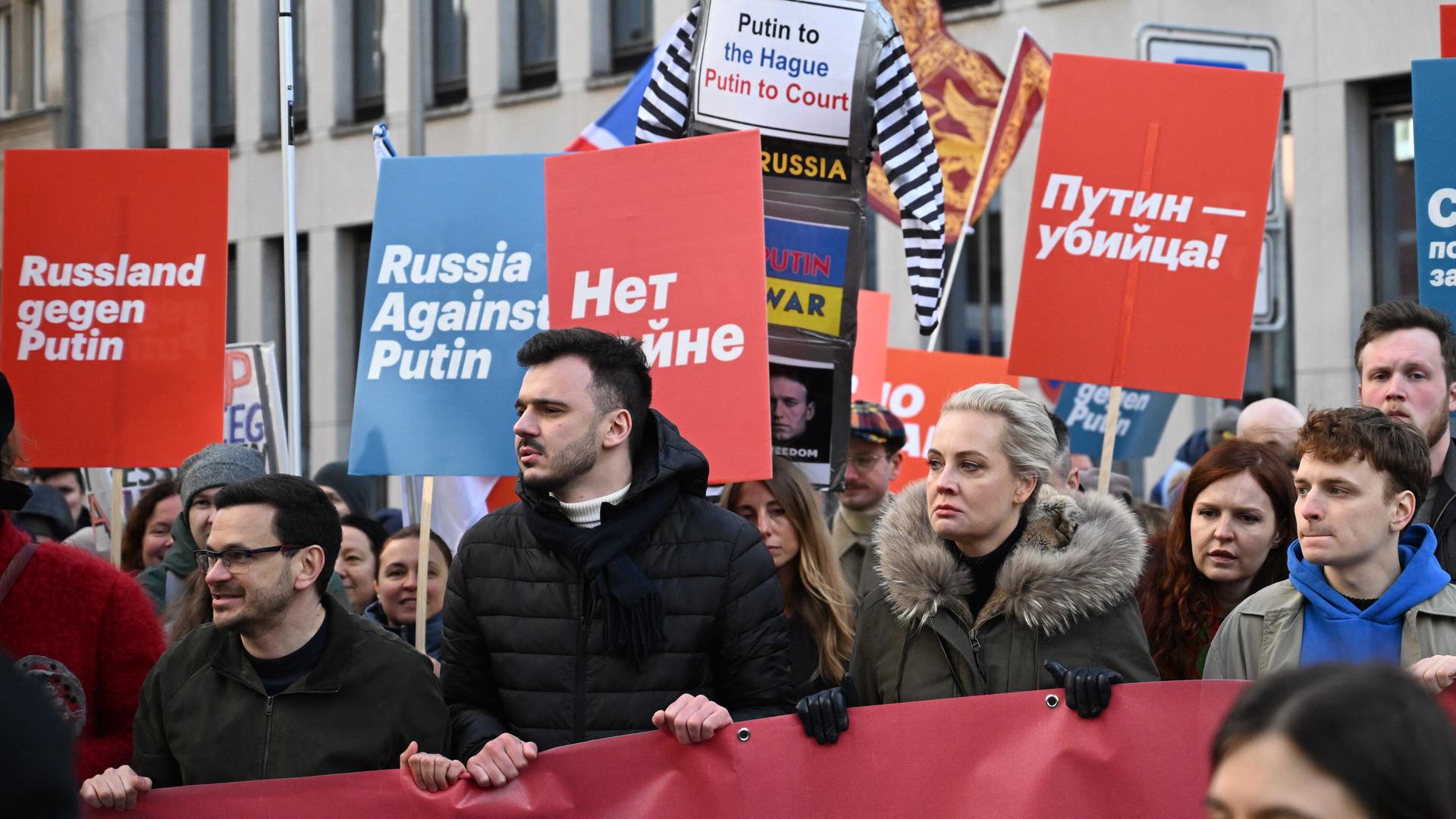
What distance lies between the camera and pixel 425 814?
3949mm

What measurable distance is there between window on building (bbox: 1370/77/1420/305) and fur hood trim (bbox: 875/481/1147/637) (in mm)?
10173

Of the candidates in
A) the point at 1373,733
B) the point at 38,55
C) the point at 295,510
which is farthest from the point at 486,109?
the point at 1373,733

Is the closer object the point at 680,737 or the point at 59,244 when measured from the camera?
the point at 680,737

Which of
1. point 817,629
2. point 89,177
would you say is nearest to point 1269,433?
point 817,629

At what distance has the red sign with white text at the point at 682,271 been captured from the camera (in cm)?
530

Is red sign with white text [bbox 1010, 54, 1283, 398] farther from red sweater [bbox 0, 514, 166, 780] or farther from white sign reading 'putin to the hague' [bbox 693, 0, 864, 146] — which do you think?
red sweater [bbox 0, 514, 166, 780]

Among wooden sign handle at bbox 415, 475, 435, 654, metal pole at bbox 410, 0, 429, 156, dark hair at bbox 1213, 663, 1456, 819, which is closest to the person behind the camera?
dark hair at bbox 1213, 663, 1456, 819

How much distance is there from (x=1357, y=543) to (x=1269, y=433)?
2249mm

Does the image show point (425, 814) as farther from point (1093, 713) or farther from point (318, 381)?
point (318, 381)

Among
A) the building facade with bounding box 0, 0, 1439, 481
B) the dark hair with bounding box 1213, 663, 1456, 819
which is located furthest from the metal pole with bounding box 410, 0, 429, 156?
the dark hair with bounding box 1213, 663, 1456, 819

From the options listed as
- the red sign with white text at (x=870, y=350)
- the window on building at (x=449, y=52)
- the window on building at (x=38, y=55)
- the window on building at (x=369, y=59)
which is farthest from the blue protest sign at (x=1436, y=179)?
the window on building at (x=38, y=55)

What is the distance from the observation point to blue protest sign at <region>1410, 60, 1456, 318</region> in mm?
5605

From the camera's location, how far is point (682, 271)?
546 cm

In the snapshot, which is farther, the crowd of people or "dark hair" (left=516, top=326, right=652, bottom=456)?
"dark hair" (left=516, top=326, right=652, bottom=456)
